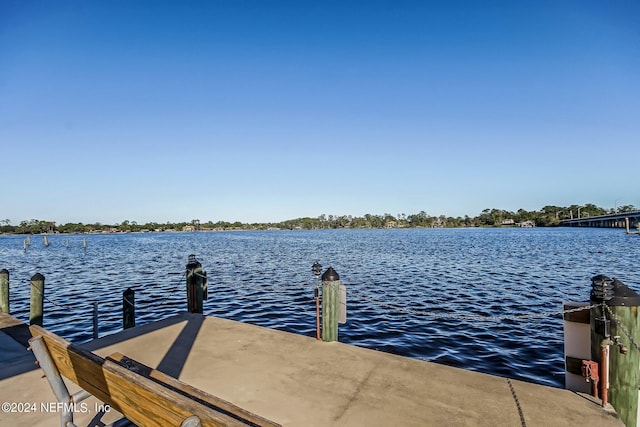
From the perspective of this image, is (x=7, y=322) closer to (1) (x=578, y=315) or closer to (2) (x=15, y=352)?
(2) (x=15, y=352)

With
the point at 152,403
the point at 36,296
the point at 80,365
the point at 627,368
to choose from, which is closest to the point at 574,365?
the point at 627,368

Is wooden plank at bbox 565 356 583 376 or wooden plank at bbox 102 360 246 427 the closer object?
wooden plank at bbox 102 360 246 427

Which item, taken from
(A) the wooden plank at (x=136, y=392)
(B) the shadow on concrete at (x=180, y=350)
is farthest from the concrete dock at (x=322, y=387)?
(A) the wooden plank at (x=136, y=392)

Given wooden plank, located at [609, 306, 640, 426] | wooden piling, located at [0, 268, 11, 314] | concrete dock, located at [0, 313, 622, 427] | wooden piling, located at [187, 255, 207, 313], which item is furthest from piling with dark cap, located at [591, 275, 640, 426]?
wooden piling, located at [0, 268, 11, 314]

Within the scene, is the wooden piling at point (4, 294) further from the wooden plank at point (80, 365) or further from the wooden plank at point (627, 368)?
the wooden plank at point (627, 368)

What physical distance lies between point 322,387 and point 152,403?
320cm

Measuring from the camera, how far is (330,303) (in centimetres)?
661

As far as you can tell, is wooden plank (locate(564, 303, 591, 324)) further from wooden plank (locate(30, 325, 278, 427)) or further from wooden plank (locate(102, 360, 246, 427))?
wooden plank (locate(102, 360, 246, 427))

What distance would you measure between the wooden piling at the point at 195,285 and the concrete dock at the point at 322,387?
2.05 metres

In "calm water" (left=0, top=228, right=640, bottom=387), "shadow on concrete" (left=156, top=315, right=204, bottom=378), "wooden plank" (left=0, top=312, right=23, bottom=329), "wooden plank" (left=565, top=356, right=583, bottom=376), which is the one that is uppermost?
"wooden plank" (left=565, top=356, right=583, bottom=376)

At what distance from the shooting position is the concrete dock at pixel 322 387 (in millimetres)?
4129

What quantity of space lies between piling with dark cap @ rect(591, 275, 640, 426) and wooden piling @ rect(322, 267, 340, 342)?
388 centimetres

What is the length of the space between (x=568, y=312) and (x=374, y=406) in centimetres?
298

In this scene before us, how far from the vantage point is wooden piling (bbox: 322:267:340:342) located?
658 centimetres
